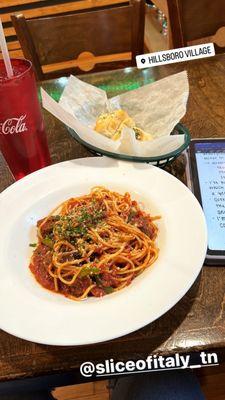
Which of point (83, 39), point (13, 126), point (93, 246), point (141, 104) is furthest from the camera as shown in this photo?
point (83, 39)

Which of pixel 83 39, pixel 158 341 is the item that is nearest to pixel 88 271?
pixel 158 341

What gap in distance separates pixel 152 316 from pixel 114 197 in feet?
1.31

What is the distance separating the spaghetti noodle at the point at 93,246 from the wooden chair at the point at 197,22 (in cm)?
119

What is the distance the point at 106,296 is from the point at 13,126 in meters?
0.51

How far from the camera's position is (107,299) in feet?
2.38

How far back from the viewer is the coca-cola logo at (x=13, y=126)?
953 mm

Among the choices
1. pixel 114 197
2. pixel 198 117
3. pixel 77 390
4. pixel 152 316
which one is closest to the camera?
pixel 152 316

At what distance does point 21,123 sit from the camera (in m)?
0.97

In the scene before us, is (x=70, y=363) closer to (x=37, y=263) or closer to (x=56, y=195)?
(x=37, y=263)

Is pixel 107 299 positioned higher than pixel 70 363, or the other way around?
pixel 107 299

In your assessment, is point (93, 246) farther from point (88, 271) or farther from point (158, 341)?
point (158, 341)

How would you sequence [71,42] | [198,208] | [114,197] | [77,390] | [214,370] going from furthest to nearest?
[71,42] → [77,390] → [214,370] → [114,197] → [198,208]

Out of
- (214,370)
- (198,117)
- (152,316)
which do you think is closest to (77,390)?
(214,370)

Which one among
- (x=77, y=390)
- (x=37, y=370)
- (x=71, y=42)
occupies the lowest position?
(x=77, y=390)
